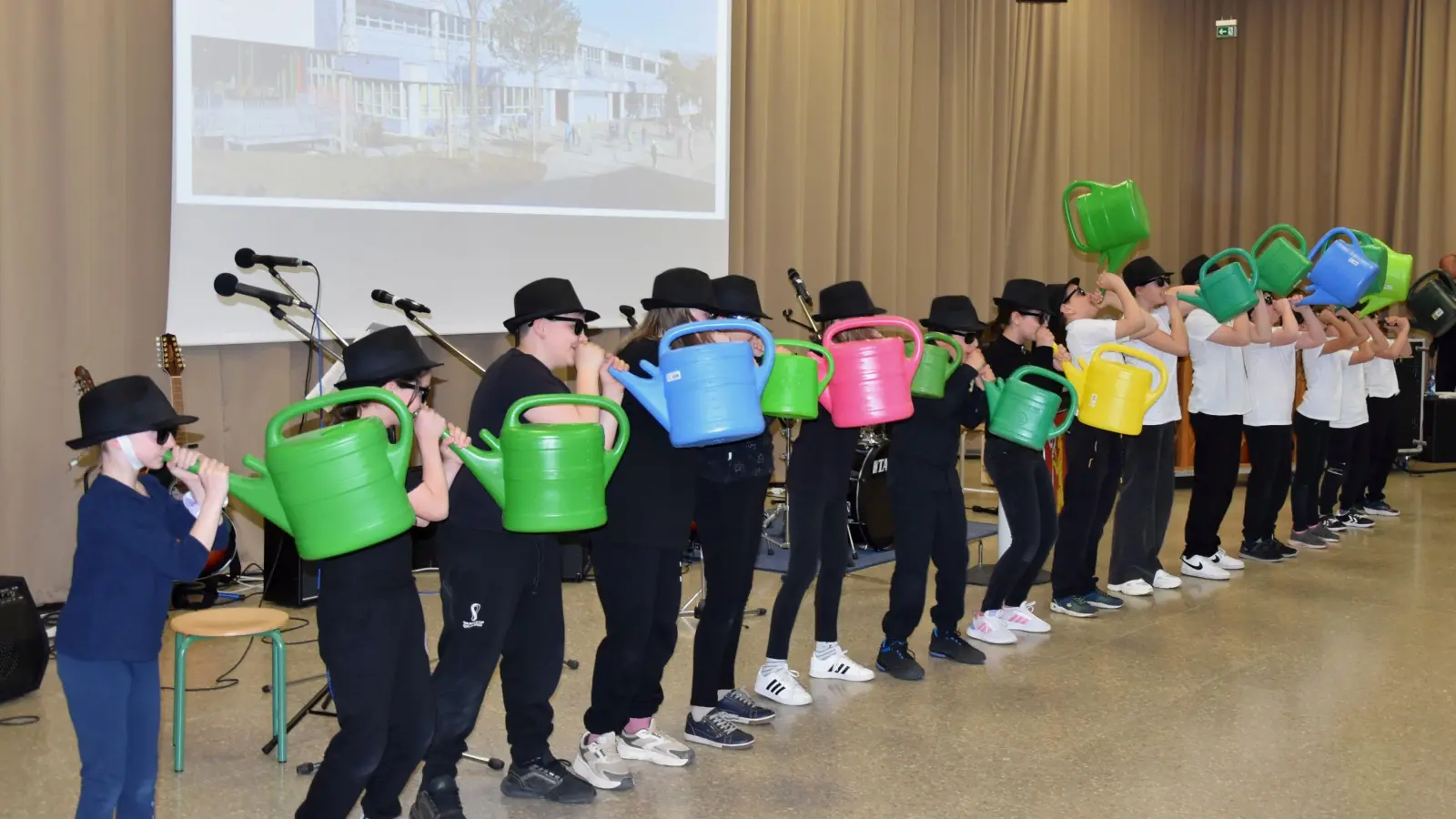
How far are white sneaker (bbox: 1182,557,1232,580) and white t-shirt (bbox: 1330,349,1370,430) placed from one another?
168cm

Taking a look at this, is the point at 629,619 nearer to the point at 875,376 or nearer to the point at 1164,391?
the point at 875,376

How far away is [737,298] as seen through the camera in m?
3.55

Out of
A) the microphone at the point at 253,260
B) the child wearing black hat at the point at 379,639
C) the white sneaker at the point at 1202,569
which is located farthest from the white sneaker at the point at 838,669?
the white sneaker at the point at 1202,569

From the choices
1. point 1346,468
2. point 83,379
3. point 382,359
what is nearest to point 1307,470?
point 1346,468

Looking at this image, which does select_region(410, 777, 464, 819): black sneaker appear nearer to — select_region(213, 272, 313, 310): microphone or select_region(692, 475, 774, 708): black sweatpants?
select_region(692, 475, 774, 708): black sweatpants

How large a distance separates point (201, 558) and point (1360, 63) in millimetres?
11544

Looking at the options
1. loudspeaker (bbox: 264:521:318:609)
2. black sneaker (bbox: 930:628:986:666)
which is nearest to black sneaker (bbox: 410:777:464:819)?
black sneaker (bbox: 930:628:986:666)

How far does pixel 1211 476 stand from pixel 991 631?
1.90m

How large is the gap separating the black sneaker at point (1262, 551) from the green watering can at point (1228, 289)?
160 centimetres

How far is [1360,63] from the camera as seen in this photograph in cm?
1145

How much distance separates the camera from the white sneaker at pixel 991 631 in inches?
190

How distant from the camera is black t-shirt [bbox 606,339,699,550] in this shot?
3.17 metres

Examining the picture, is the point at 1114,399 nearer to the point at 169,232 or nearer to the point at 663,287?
the point at 663,287

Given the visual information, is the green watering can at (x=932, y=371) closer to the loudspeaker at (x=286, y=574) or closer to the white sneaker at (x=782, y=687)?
the white sneaker at (x=782, y=687)
